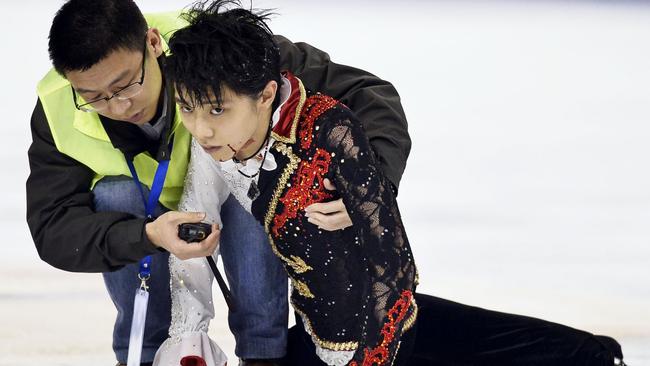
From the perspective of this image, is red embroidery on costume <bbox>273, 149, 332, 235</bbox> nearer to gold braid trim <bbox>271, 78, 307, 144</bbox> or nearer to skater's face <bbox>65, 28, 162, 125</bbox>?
gold braid trim <bbox>271, 78, 307, 144</bbox>

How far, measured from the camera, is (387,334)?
2219 mm

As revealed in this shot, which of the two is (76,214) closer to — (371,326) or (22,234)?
(371,326)

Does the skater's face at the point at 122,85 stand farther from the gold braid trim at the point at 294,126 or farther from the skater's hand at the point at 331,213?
the skater's hand at the point at 331,213

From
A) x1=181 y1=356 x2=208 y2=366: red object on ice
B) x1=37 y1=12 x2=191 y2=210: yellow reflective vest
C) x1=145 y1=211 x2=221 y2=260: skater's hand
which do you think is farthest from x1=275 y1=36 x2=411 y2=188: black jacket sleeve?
x1=181 y1=356 x2=208 y2=366: red object on ice

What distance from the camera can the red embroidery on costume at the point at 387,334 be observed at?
220 cm

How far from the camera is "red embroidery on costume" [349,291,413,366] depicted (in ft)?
7.22

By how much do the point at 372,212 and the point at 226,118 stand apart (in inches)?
12.7

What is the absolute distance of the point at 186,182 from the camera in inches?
104

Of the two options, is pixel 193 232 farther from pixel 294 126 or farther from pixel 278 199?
pixel 294 126

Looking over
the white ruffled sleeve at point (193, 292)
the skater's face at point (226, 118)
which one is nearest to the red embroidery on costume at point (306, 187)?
the skater's face at point (226, 118)

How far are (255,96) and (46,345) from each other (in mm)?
1191

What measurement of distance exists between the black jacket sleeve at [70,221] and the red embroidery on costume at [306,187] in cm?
32

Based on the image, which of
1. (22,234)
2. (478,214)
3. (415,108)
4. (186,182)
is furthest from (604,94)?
(186,182)

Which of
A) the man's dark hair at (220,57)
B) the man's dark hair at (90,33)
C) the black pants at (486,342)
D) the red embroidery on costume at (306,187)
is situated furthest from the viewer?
the black pants at (486,342)
